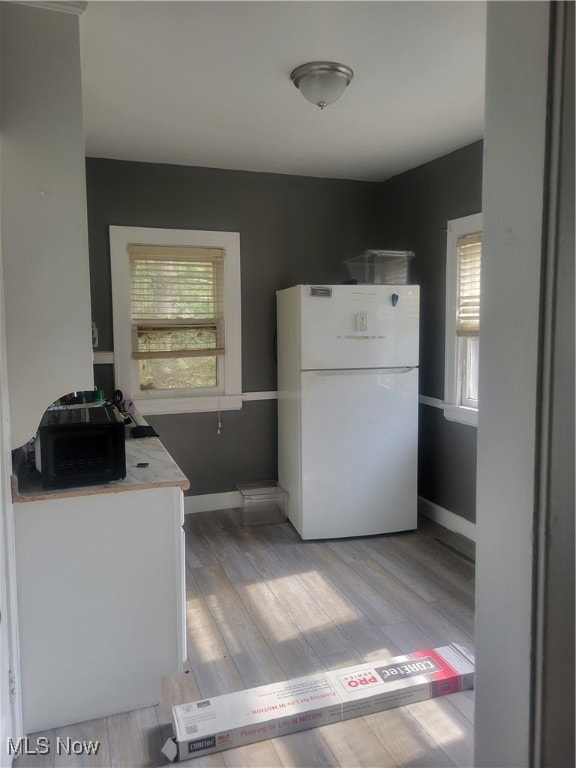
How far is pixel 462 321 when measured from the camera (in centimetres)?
349

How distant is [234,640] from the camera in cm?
248

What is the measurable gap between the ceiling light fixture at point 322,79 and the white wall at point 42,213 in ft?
2.91

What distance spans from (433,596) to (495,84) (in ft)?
8.42

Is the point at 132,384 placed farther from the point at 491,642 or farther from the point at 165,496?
the point at 491,642

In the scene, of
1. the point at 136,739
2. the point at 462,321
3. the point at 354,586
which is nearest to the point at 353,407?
the point at 462,321

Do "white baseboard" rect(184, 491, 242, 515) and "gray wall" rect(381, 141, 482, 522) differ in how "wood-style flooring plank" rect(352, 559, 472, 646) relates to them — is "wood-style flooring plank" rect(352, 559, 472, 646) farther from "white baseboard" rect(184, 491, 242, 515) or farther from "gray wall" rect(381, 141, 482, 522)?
"white baseboard" rect(184, 491, 242, 515)

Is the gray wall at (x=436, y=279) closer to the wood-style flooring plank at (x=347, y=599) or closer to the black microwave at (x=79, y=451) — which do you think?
the wood-style flooring plank at (x=347, y=599)

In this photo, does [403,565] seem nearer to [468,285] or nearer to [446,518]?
[446,518]

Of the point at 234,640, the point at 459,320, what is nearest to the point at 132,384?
the point at 234,640

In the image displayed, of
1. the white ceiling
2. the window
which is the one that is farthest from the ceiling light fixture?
the window

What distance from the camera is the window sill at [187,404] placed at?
12.5 feet

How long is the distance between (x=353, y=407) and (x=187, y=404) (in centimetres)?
116

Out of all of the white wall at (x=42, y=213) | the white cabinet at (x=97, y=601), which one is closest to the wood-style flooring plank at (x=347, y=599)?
the white cabinet at (x=97, y=601)

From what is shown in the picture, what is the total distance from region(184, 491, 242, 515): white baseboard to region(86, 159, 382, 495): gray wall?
6 cm
